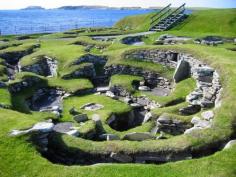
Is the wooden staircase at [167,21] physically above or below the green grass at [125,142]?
above

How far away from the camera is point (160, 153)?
16.5 meters

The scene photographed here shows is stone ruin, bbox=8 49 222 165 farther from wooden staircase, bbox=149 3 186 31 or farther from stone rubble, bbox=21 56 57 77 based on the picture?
wooden staircase, bbox=149 3 186 31

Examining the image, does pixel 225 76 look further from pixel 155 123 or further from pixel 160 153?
pixel 160 153

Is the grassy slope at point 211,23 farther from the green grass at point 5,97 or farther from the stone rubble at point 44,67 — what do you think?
the green grass at point 5,97

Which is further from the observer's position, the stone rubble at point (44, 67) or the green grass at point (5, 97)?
the stone rubble at point (44, 67)

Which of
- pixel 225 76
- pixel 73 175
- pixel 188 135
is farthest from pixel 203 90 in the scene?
pixel 73 175

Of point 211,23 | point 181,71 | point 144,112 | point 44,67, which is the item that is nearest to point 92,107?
point 144,112

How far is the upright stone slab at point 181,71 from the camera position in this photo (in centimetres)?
2917

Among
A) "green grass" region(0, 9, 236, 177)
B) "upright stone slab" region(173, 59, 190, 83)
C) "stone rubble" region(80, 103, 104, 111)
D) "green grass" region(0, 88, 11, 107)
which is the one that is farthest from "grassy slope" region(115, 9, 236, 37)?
"green grass" region(0, 88, 11, 107)

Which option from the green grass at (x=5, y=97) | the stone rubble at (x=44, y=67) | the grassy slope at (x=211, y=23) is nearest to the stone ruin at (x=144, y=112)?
the green grass at (x=5, y=97)

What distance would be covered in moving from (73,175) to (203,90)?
44.3 feet

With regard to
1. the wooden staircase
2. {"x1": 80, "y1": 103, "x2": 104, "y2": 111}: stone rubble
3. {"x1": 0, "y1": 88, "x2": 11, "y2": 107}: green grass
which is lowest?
{"x1": 80, "y1": 103, "x2": 104, "y2": 111}: stone rubble

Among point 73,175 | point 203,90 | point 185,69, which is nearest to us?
point 73,175

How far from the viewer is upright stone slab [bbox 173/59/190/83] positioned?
95.7 ft
